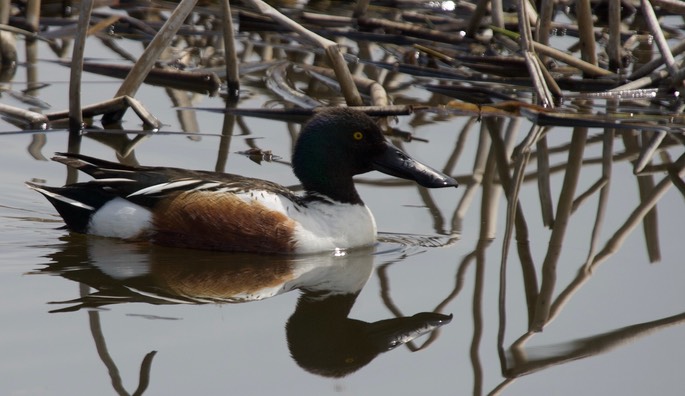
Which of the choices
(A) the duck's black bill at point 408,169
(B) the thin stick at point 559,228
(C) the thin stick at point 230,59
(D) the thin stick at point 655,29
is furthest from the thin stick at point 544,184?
(C) the thin stick at point 230,59

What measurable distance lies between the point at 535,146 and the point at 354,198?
2.36 m

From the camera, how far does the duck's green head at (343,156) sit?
704 cm

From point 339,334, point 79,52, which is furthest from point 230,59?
point 339,334

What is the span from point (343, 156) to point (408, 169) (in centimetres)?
41

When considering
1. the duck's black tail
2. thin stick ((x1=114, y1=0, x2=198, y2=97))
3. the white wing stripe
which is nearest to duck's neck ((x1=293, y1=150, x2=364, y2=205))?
the white wing stripe

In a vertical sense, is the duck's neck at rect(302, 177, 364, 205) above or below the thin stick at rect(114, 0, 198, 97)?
below

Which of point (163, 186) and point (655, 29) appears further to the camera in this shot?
point (655, 29)

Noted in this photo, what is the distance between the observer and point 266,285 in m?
6.23

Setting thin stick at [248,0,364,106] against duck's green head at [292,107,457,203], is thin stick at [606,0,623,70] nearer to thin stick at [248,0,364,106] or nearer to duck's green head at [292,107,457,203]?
thin stick at [248,0,364,106]

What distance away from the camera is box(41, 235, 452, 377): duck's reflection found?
17.9ft

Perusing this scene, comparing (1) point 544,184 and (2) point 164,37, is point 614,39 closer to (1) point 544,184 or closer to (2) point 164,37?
(1) point 544,184

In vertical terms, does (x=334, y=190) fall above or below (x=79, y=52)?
below

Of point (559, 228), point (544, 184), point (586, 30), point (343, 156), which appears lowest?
point (544, 184)

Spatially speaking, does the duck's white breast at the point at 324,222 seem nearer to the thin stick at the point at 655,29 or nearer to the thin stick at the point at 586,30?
the thin stick at the point at 655,29
